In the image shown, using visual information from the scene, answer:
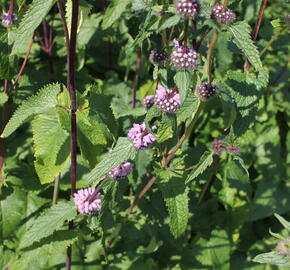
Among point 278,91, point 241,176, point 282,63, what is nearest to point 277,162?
point 241,176

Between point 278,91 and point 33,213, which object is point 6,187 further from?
point 278,91

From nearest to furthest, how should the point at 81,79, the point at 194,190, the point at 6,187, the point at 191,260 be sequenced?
the point at 6,187 → the point at 191,260 → the point at 194,190 → the point at 81,79

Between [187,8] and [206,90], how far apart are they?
0.39 meters

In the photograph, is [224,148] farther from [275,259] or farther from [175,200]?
[275,259]

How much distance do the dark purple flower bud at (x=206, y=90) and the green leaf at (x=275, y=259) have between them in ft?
1.98

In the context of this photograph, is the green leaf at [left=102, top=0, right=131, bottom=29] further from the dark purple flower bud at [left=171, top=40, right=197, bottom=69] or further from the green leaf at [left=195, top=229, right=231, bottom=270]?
the green leaf at [left=195, top=229, right=231, bottom=270]

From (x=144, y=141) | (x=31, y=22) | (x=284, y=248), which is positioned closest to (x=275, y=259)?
(x=284, y=248)

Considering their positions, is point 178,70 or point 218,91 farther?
point 218,91

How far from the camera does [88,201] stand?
5.60ft

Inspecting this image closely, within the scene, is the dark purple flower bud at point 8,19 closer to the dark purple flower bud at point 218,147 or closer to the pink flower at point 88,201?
the pink flower at point 88,201

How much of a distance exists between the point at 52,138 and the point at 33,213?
0.81 m

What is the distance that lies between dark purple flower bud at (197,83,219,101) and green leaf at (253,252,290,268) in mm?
603

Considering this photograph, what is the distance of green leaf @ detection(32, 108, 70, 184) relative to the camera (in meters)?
1.67

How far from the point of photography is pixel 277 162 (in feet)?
9.75
